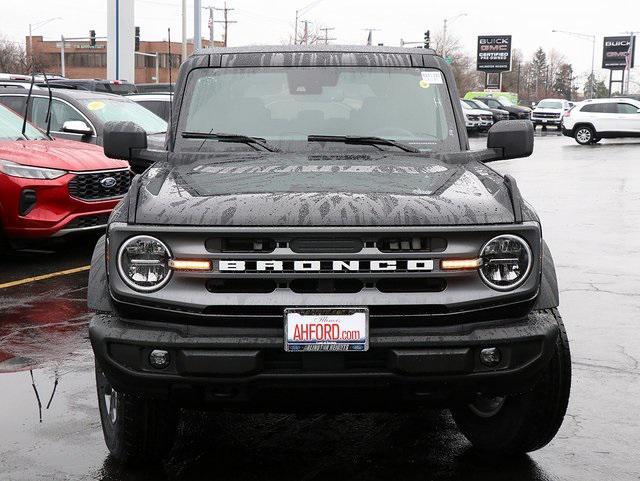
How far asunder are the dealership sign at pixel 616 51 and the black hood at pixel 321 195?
97.8 m

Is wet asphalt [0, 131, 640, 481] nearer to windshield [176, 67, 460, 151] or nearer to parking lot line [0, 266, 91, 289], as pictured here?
parking lot line [0, 266, 91, 289]

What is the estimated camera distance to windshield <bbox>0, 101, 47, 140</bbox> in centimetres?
1038

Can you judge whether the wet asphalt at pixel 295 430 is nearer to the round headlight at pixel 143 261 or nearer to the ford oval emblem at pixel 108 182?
the round headlight at pixel 143 261

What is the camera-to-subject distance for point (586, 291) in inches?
340

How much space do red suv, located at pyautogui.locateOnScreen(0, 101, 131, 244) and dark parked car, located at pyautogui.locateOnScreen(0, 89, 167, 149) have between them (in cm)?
236

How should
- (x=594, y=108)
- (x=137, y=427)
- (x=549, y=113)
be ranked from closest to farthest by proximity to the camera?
(x=137, y=427)
(x=594, y=108)
(x=549, y=113)

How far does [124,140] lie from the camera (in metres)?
5.04

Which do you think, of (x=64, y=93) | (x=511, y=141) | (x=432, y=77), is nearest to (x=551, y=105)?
(x=64, y=93)

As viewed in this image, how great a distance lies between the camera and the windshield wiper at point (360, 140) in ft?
16.3

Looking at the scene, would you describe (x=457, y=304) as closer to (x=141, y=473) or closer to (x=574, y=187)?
(x=141, y=473)

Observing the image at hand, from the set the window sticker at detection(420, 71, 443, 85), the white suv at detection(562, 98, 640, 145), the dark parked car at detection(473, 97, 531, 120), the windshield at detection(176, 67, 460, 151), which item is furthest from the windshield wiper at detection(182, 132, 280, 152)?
the dark parked car at detection(473, 97, 531, 120)

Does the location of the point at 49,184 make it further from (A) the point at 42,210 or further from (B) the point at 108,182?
(B) the point at 108,182

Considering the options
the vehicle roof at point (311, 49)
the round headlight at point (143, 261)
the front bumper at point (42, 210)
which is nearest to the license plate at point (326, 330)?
the round headlight at point (143, 261)

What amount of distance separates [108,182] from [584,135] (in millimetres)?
31023
